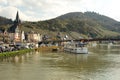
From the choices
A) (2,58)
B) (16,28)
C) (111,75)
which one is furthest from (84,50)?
(16,28)

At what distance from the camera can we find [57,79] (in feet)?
119

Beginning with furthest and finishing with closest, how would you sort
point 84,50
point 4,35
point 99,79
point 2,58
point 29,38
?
point 29,38, point 4,35, point 84,50, point 2,58, point 99,79

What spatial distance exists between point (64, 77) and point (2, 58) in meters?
25.4

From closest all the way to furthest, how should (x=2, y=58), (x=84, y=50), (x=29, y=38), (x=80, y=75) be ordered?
(x=80, y=75) → (x=2, y=58) → (x=84, y=50) → (x=29, y=38)

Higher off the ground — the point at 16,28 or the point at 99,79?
the point at 16,28

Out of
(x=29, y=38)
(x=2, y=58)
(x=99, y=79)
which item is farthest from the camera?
(x=29, y=38)

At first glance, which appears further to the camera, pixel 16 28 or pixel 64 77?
pixel 16 28

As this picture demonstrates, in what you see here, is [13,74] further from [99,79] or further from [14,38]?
[14,38]

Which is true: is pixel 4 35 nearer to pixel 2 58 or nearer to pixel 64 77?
pixel 2 58

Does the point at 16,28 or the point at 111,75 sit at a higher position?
the point at 16,28

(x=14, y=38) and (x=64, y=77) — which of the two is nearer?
(x=64, y=77)

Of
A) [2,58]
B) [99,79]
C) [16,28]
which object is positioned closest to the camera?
[99,79]

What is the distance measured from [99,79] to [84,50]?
52542 mm

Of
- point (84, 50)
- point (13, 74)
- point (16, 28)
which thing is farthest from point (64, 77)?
point (16, 28)
